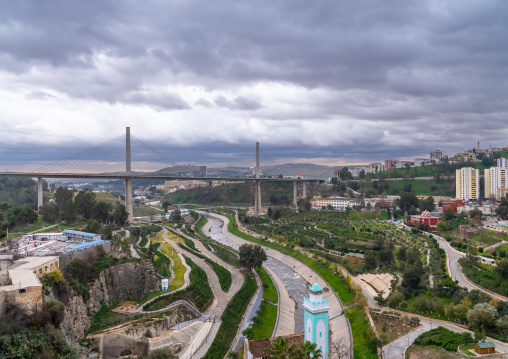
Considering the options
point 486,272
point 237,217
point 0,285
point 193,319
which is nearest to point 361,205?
point 237,217

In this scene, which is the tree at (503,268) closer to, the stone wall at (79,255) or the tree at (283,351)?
the tree at (283,351)

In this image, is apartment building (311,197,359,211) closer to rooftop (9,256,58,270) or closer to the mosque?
the mosque

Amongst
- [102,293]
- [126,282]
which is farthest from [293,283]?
[102,293]

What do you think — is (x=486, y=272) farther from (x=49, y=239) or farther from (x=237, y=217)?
(x=237, y=217)

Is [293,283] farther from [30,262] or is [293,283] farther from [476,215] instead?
[476,215]

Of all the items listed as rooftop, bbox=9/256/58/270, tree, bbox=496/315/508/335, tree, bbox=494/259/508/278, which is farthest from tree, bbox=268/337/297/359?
tree, bbox=494/259/508/278

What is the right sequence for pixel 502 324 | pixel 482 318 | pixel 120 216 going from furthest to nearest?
pixel 120 216, pixel 482 318, pixel 502 324
